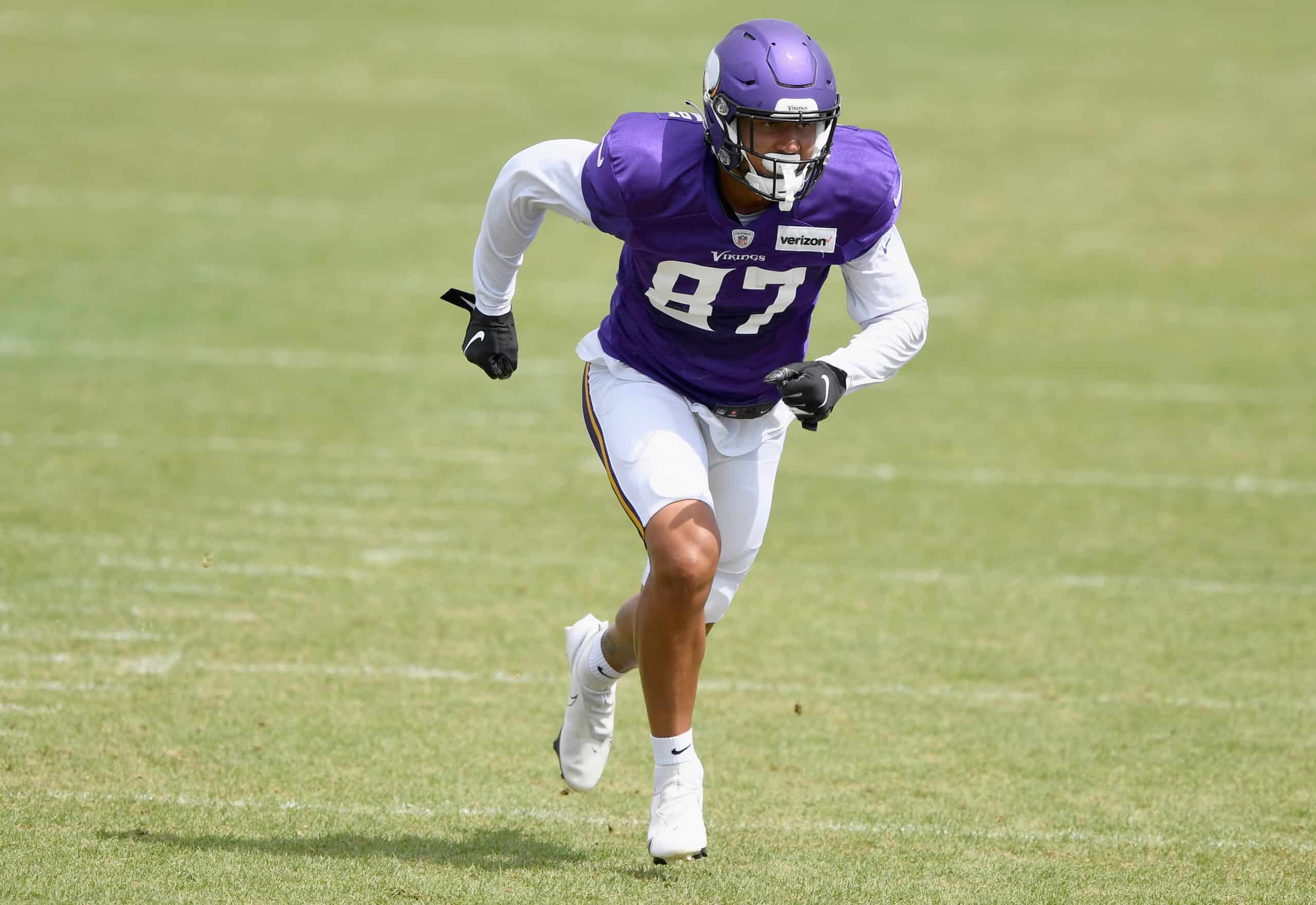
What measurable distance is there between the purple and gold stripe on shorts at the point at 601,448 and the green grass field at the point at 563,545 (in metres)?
0.99

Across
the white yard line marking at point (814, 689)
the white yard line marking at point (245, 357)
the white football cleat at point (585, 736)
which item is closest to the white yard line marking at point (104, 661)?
the white yard line marking at point (814, 689)

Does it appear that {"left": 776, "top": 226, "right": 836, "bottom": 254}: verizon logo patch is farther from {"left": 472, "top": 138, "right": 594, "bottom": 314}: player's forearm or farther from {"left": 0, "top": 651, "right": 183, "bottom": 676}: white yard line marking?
{"left": 0, "top": 651, "right": 183, "bottom": 676}: white yard line marking

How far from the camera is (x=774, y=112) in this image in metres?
4.13

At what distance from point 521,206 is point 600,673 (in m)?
1.50

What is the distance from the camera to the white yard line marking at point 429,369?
10.6m

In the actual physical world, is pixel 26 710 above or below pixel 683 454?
below

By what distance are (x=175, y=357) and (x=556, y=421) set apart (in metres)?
2.83

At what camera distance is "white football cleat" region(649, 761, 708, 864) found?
13.4 ft

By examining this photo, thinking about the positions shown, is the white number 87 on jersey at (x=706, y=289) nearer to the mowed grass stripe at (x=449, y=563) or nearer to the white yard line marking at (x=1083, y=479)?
the mowed grass stripe at (x=449, y=563)

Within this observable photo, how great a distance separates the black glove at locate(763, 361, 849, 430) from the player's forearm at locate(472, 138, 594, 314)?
2.46 feet

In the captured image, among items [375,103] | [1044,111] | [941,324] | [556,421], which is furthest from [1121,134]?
[556,421]

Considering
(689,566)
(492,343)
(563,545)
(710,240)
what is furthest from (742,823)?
(563,545)

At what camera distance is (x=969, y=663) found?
6301 mm

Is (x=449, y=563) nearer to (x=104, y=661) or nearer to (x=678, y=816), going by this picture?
(x=104, y=661)
